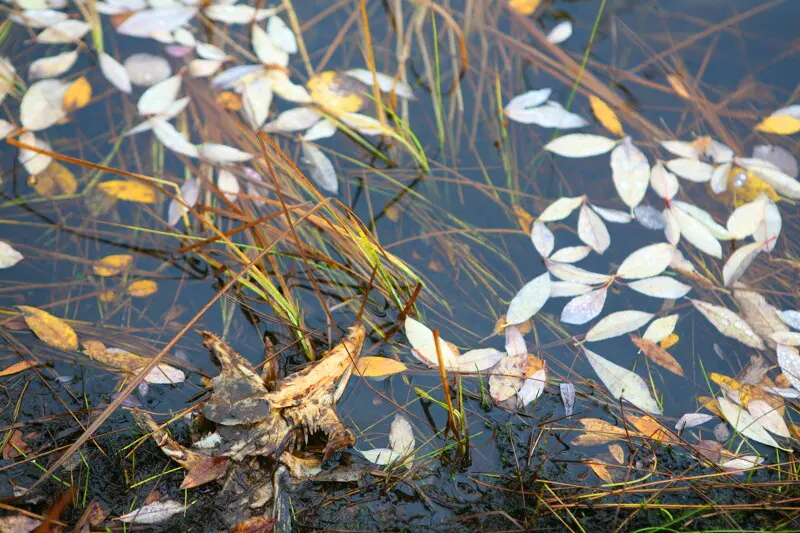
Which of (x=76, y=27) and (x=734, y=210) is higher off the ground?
(x=76, y=27)

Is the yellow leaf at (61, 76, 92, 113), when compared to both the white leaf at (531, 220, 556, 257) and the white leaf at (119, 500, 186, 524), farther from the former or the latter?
the white leaf at (531, 220, 556, 257)

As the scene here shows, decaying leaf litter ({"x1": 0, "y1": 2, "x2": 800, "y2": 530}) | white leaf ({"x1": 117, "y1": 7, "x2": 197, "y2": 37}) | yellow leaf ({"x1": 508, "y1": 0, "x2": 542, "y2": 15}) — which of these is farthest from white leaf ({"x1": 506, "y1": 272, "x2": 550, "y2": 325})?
white leaf ({"x1": 117, "y1": 7, "x2": 197, "y2": 37})

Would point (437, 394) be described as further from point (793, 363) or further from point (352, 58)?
point (352, 58)

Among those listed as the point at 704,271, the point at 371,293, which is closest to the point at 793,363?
the point at 704,271

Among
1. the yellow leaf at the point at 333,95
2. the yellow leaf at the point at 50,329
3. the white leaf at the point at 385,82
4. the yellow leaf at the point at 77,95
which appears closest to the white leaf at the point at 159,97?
the yellow leaf at the point at 77,95

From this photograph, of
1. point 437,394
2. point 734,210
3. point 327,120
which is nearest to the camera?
point 437,394

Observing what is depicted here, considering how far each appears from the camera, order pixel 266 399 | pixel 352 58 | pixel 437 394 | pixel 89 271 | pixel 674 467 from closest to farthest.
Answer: pixel 266 399, pixel 674 467, pixel 437 394, pixel 89 271, pixel 352 58
